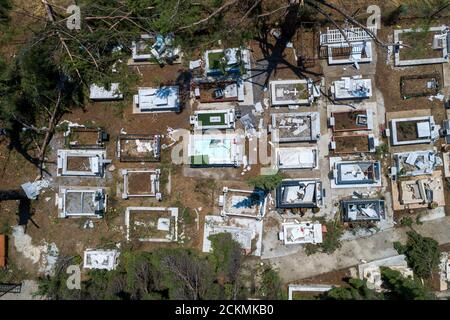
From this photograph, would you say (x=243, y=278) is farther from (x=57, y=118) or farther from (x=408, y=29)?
(x=408, y=29)

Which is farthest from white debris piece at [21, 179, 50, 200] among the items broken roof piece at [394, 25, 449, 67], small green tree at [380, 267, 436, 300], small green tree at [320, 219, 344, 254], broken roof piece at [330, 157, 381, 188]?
broken roof piece at [394, 25, 449, 67]

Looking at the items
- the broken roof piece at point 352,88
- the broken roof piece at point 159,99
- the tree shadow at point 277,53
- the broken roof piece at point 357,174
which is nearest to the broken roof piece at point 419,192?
the broken roof piece at point 357,174

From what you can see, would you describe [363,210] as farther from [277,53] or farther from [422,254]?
[277,53]

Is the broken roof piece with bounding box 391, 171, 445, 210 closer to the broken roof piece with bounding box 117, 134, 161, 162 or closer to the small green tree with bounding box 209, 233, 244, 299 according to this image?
the small green tree with bounding box 209, 233, 244, 299

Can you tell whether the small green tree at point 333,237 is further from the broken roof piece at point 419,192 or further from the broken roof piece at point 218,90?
the broken roof piece at point 218,90

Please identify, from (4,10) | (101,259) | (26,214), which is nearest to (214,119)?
(101,259)

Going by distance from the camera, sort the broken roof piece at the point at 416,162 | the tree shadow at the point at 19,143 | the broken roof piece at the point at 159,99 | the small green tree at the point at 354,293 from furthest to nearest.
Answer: the tree shadow at the point at 19,143 < the broken roof piece at the point at 159,99 < the broken roof piece at the point at 416,162 < the small green tree at the point at 354,293
